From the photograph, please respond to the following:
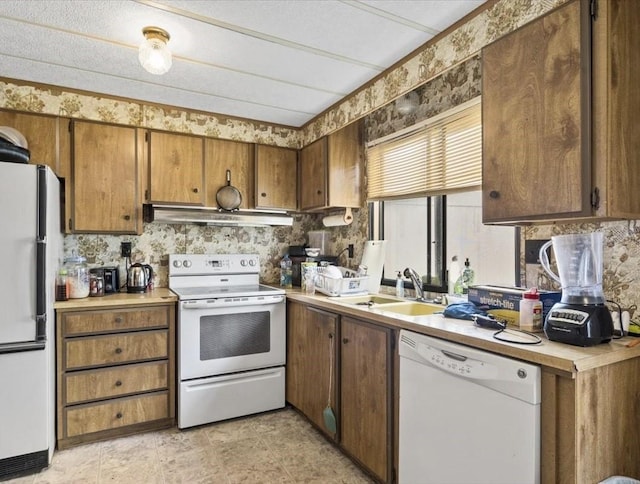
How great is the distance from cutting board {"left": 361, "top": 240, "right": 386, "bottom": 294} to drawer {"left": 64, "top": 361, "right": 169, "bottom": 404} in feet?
5.17

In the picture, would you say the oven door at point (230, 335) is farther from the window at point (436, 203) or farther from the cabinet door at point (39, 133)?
the cabinet door at point (39, 133)

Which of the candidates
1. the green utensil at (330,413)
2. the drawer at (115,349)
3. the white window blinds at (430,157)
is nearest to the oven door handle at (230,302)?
the drawer at (115,349)

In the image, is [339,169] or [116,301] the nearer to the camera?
[116,301]

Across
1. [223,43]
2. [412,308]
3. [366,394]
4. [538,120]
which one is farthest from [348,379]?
[223,43]

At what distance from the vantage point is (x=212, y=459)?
7.58 feet

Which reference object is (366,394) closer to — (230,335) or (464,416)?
(464,416)

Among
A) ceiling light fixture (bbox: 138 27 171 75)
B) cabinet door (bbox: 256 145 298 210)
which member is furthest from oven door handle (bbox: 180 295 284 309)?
ceiling light fixture (bbox: 138 27 171 75)

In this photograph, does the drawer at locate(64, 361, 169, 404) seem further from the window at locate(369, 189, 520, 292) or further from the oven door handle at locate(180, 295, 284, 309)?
the window at locate(369, 189, 520, 292)

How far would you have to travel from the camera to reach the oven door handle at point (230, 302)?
2.65 metres

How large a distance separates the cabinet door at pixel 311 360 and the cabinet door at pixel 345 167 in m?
0.94

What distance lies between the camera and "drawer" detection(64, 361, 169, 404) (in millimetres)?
2432

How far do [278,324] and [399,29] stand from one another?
212cm

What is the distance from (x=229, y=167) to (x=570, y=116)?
2.52 metres

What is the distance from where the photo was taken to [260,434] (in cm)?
262
